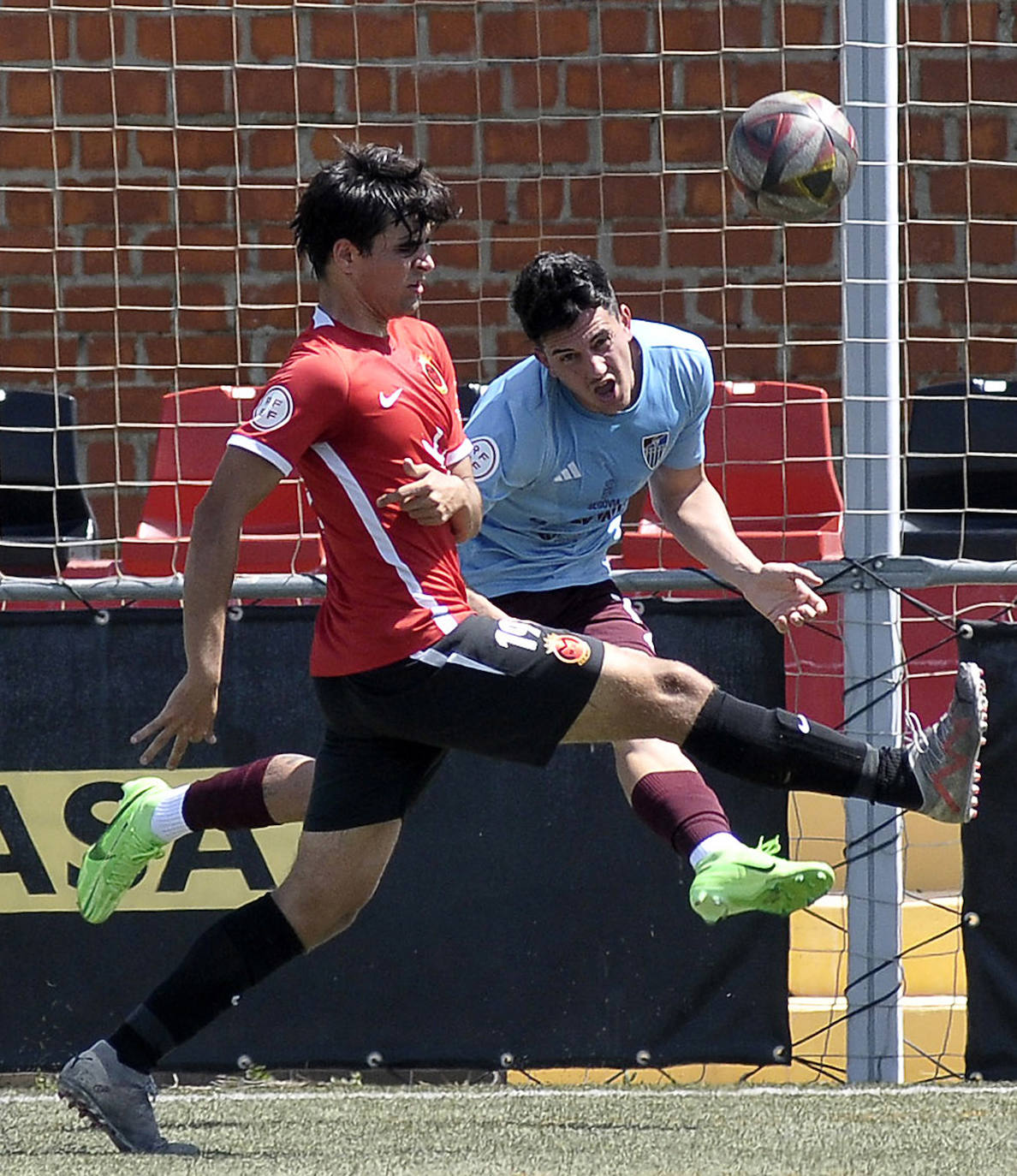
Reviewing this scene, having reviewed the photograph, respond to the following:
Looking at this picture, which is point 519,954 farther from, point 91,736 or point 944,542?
point 944,542

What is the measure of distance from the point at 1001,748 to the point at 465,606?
188 cm

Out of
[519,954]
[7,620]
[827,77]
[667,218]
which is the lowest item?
[519,954]

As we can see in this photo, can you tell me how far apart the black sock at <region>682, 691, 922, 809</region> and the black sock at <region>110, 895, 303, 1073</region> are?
976 millimetres

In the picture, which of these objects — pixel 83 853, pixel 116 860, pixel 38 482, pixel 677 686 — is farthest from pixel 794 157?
pixel 38 482

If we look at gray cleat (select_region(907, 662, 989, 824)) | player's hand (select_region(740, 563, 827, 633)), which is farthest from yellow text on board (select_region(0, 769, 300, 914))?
gray cleat (select_region(907, 662, 989, 824))

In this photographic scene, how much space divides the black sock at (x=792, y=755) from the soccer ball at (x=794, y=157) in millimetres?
1585

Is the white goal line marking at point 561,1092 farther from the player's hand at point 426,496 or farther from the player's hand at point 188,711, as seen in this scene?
the player's hand at point 426,496

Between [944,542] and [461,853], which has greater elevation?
[944,542]

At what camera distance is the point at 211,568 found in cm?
442

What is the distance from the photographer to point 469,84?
28.8 ft

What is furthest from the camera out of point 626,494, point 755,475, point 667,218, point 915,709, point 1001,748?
point 667,218

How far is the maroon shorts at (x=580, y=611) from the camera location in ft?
17.4

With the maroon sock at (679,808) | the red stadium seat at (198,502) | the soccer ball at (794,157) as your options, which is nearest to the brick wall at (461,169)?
the red stadium seat at (198,502)

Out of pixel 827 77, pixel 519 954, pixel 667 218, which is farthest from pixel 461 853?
pixel 827 77
